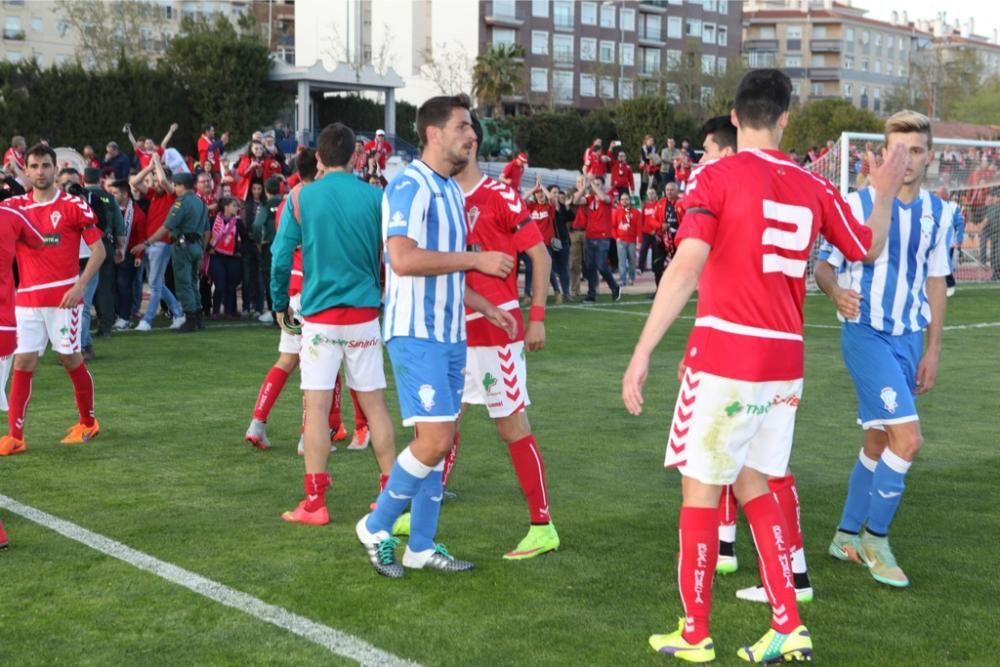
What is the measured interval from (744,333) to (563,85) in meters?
88.6

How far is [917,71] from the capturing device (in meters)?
116

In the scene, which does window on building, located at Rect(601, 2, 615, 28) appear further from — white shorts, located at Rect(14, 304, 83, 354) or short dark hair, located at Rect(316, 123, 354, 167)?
short dark hair, located at Rect(316, 123, 354, 167)

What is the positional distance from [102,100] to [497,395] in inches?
1491

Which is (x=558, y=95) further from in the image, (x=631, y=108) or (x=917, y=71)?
(x=917, y=71)

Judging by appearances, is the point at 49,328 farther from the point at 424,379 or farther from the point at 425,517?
the point at 424,379

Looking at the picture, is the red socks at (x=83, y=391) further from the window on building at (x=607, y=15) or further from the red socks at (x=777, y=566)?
the window on building at (x=607, y=15)

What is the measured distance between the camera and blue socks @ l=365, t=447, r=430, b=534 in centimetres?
545

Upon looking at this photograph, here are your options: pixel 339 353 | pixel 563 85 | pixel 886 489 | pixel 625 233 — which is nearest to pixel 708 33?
pixel 563 85

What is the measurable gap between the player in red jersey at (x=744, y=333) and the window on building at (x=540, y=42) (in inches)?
3417

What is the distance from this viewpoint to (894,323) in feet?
18.7

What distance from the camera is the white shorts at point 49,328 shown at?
Answer: 8773 mm

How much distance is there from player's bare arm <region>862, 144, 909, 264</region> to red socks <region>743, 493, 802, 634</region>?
1074 mm

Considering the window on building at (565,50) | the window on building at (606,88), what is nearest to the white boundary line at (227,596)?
the window on building at (606,88)

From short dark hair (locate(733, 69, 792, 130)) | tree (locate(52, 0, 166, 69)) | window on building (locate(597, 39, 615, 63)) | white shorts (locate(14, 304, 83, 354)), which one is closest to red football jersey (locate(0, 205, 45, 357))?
white shorts (locate(14, 304, 83, 354))
